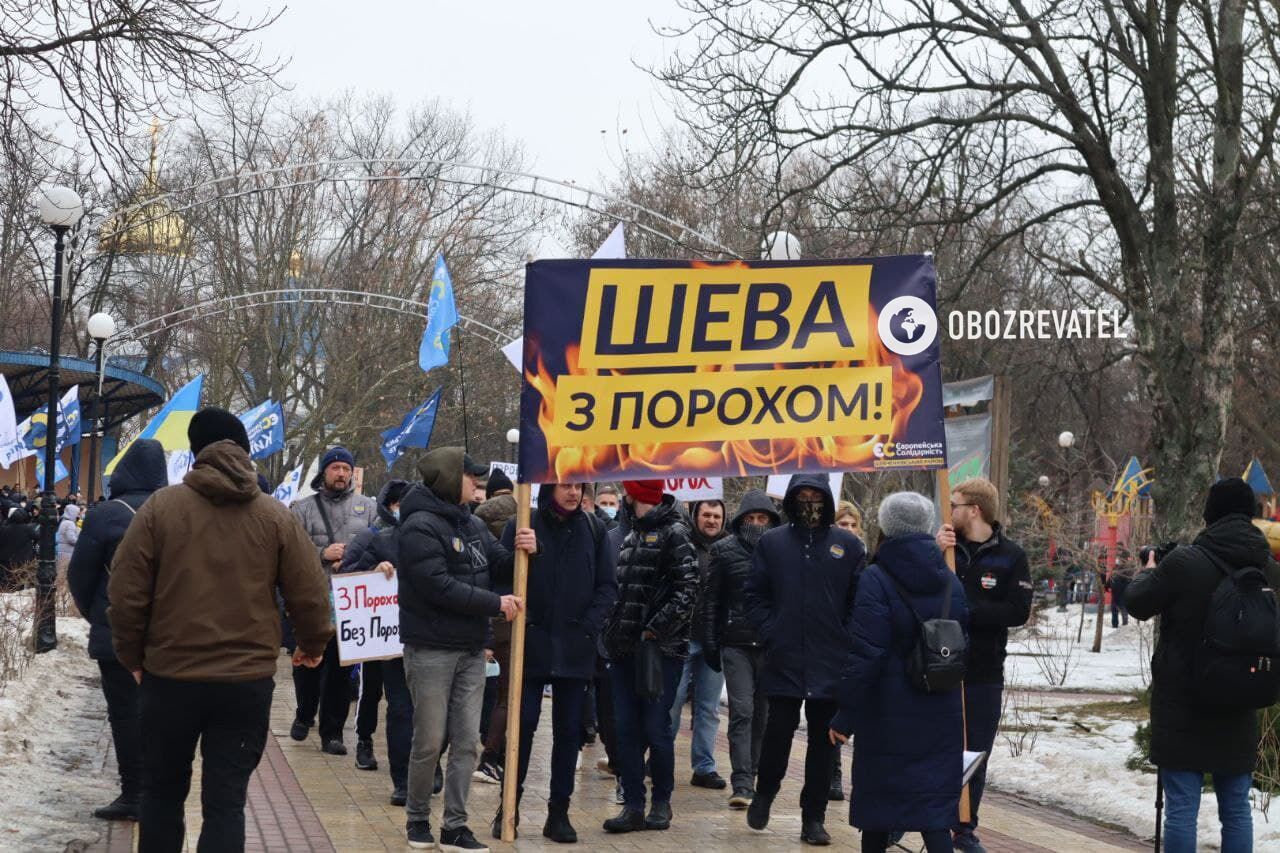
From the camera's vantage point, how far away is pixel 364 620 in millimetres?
11188

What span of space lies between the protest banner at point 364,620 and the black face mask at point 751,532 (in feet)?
7.58

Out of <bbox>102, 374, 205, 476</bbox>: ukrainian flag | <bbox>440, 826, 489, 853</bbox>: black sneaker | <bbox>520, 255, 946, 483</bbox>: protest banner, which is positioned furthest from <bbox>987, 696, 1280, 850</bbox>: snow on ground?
<bbox>102, 374, 205, 476</bbox>: ukrainian flag

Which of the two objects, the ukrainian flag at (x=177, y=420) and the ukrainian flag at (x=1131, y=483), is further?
the ukrainian flag at (x=1131, y=483)

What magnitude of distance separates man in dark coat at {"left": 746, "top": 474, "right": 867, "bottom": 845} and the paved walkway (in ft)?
1.05

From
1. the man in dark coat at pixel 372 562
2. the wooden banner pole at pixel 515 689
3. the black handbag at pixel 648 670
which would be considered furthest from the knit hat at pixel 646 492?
the man in dark coat at pixel 372 562

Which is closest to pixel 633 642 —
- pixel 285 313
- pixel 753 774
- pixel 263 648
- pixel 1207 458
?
pixel 753 774

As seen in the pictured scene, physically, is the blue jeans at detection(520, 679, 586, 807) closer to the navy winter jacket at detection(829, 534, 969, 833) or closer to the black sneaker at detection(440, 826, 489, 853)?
the black sneaker at detection(440, 826, 489, 853)

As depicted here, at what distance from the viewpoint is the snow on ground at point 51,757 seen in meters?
9.11

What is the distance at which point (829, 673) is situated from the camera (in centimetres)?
925

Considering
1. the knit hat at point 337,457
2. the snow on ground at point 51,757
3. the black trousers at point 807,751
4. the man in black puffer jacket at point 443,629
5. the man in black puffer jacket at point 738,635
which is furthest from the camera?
the knit hat at point 337,457

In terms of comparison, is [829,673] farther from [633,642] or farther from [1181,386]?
[1181,386]

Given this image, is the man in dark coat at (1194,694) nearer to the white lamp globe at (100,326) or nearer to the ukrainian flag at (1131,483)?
the ukrainian flag at (1131,483)

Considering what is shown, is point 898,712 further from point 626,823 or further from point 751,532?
point 751,532

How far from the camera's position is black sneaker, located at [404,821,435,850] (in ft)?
28.9
